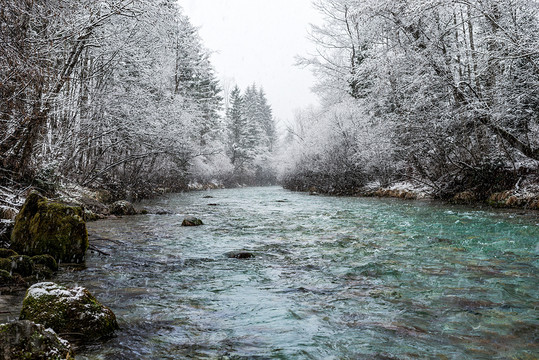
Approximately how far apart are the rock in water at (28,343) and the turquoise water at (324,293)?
648 millimetres

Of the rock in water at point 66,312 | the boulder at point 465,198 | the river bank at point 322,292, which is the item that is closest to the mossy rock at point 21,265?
the river bank at point 322,292

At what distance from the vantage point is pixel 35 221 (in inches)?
237

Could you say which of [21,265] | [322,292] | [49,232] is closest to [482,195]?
[322,292]

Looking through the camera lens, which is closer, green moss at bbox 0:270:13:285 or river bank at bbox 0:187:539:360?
river bank at bbox 0:187:539:360

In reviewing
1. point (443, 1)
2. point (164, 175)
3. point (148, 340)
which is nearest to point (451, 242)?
point (148, 340)

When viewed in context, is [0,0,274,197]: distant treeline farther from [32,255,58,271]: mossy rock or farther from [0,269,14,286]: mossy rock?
[0,269,14,286]: mossy rock

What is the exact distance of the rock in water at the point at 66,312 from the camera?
10.4 feet

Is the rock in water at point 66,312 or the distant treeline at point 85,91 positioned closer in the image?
the rock in water at point 66,312

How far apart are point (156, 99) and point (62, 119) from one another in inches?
293

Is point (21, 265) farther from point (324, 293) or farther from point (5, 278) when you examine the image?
point (324, 293)

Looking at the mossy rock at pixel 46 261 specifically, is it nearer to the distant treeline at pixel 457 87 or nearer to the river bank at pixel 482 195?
the distant treeline at pixel 457 87

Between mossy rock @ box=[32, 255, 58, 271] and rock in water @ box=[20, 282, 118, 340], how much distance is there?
2243mm

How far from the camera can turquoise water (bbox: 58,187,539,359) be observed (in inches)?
125

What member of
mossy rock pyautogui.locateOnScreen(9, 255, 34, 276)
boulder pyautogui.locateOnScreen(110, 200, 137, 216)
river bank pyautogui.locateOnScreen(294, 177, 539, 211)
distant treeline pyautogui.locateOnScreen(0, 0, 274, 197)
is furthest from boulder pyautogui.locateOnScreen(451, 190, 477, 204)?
mossy rock pyautogui.locateOnScreen(9, 255, 34, 276)
